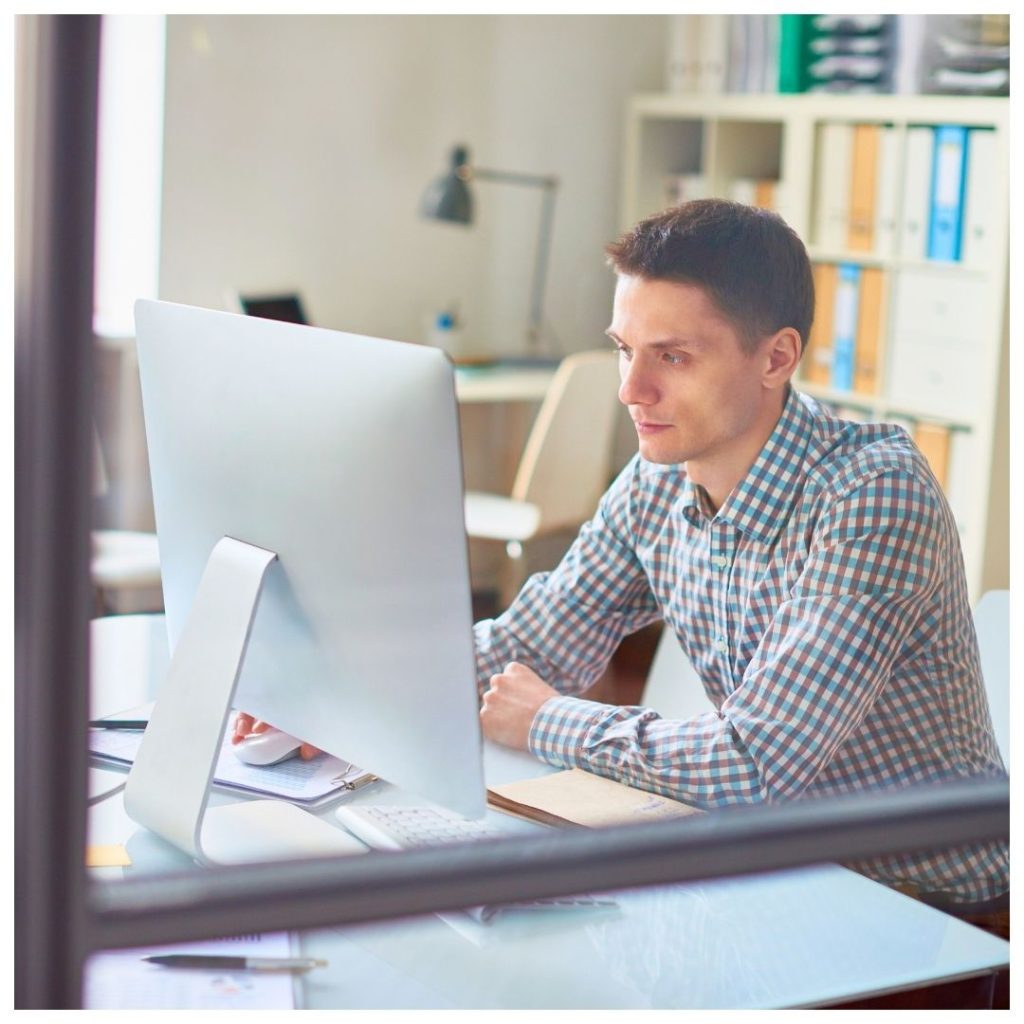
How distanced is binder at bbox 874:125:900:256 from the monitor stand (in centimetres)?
279

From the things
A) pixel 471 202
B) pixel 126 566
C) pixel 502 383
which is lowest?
pixel 126 566

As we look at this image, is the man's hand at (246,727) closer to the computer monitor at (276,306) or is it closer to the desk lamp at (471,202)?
the computer monitor at (276,306)

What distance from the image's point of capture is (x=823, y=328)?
12.6 ft

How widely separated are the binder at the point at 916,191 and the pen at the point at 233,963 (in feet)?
9.56

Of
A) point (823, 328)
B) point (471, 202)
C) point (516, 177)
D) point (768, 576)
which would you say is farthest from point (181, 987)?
point (516, 177)

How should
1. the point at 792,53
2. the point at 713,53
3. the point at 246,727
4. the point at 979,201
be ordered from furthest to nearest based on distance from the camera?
the point at 713,53
the point at 792,53
the point at 979,201
the point at 246,727

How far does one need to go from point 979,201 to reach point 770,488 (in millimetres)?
2195

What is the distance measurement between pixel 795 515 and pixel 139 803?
0.67 m

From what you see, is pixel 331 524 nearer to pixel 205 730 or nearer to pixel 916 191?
pixel 205 730

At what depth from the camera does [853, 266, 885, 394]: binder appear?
12.0ft

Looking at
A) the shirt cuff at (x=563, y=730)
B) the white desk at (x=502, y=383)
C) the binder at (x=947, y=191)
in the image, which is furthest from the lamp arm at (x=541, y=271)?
the shirt cuff at (x=563, y=730)

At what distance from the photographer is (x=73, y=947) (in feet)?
1.59

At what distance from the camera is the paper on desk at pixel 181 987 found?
927 mm

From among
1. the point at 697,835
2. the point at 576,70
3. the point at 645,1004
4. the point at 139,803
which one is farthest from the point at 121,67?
the point at 697,835
